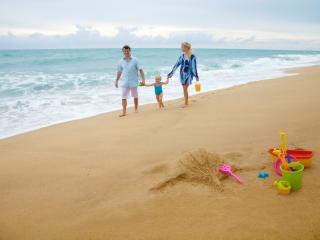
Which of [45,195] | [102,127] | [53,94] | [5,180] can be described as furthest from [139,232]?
[53,94]

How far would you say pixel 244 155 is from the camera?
11.3ft

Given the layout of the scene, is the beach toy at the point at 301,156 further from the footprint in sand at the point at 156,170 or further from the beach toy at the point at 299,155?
the footprint in sand at the point at 156,170

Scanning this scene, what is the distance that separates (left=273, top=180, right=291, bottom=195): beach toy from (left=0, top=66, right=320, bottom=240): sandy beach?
0.19 feet

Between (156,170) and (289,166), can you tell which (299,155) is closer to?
(289,166)

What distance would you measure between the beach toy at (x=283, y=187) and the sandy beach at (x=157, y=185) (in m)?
0.06

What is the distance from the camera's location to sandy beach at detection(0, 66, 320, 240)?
2.26 meters

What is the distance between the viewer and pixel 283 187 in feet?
8.46

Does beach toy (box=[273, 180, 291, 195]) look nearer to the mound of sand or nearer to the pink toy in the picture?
the pink toy

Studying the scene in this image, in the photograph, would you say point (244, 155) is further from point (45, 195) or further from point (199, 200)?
point (45, 195)

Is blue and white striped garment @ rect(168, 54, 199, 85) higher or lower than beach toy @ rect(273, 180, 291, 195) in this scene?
higher

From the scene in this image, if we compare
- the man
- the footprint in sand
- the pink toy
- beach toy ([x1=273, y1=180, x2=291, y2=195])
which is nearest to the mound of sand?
the footprint in sand

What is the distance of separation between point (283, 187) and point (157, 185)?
1161 mm

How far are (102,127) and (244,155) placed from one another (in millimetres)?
2965

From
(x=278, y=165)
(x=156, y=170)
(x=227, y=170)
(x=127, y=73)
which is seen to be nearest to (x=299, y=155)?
(x=278, y=165)
